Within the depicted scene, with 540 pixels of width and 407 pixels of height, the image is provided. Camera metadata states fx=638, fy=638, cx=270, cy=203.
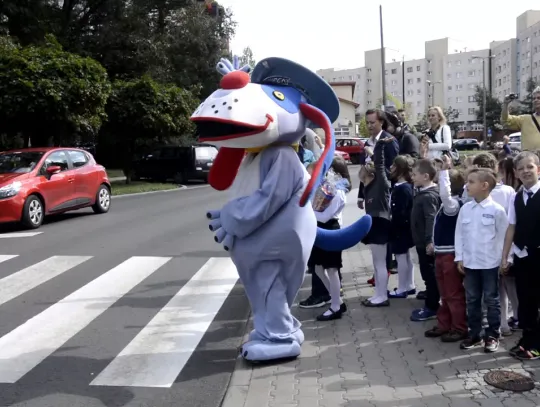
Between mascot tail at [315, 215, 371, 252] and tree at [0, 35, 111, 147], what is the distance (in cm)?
1364

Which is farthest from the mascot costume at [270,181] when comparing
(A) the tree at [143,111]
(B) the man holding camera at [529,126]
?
(A) the tree at [143,111]

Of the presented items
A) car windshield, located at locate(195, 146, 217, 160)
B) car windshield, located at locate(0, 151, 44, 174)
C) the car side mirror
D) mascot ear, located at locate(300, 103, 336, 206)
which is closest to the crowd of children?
mascot ear, located at locate(300, 103, 336, 206)

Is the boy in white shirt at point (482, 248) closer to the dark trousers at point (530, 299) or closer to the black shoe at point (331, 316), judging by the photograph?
the dark trousers at point (530, 299)

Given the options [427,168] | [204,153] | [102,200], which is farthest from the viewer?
[204,153]

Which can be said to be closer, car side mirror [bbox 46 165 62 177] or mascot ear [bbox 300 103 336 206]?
mascot ear [bbox 300 103 336 206]

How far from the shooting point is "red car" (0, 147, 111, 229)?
40.7ft

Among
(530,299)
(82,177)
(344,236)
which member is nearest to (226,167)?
(344,236)

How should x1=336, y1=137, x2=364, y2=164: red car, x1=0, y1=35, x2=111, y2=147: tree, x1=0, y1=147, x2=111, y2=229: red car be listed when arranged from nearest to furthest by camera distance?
1. x1=0, y1=147, x2=111, y2=229: red car
2. x1=0, y1=35, x2=111, y2=147: tree
3. x1=336, y1=137, x2=364, y2=164: red car

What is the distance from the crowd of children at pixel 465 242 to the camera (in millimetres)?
5105

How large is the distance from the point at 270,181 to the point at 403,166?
2.30 meters

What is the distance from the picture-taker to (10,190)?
40.5 ft

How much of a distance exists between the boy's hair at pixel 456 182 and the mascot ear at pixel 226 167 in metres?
1.96

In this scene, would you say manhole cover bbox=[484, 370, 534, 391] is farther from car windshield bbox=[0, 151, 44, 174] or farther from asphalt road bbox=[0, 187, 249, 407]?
car windshield bbox=[0, 151, 44, 174]

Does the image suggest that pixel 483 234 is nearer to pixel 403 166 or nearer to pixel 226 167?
pixel 403 166
